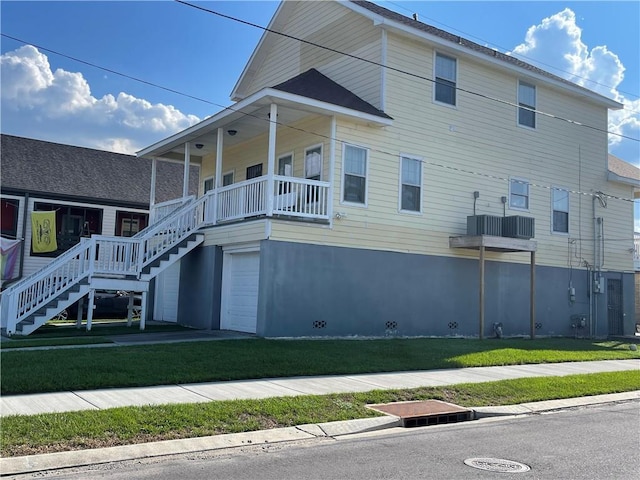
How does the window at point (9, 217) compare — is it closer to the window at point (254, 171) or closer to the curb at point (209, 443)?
the window at point (254, 171)

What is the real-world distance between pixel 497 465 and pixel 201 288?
13149 millimetres

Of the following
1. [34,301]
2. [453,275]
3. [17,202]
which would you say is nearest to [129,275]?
[34,301]

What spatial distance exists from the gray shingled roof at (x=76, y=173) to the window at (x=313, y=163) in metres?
16.0

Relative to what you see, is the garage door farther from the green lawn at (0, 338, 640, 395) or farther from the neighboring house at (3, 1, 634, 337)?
the green lawn at (0, 338, 640, 395)

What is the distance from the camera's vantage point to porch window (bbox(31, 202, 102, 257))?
3034 cm

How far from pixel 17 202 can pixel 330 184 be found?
1863cm

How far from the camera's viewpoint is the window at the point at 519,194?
20781mm

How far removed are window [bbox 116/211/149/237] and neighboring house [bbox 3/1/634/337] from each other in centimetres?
1071

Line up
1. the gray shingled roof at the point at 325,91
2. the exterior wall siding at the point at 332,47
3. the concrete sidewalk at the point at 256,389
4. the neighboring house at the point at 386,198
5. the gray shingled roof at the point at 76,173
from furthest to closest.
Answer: the gray shingled roof at the point at 76,173
the exterior wall siding at the point at 332,47
the gray shingled roof at the point at 325,91
the neighboring house at the point at 386,198
the concrete sidewalk at the point at 256,389

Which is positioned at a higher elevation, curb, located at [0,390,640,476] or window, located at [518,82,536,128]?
window, located at [518,82,536,128]

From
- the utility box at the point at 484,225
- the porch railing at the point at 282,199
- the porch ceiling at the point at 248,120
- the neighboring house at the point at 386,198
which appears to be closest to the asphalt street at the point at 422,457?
the neighboring house at the point at 386,198

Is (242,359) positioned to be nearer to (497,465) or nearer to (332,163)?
(497,465)

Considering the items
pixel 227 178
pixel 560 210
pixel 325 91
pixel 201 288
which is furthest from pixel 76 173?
pixel 560 210

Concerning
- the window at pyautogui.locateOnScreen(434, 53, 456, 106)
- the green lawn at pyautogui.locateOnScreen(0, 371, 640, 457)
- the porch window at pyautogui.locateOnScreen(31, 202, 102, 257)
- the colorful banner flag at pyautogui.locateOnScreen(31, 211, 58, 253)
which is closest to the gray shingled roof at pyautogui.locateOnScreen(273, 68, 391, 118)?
the window at pyautogui.locateOnScreen(434, 53, 456, 106)
